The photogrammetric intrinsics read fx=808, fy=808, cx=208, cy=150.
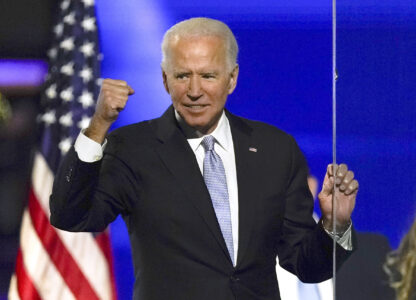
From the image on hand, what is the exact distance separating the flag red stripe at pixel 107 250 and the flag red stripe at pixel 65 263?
0.07 metres

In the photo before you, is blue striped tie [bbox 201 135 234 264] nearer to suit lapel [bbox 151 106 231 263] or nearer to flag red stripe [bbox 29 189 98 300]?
suit lapel [bbox 151 106 231 263]

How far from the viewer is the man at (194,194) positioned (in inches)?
66.0

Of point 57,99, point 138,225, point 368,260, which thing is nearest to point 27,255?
point 57,99

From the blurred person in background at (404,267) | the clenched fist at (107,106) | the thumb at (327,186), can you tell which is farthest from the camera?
the clenched fist at (107,106)

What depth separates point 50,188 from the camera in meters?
3.13

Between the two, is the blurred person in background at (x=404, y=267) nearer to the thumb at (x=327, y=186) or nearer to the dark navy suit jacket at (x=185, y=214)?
the thumb at (x=327, y=186)

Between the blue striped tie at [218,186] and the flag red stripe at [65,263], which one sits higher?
the blue striped tie at [218,186]

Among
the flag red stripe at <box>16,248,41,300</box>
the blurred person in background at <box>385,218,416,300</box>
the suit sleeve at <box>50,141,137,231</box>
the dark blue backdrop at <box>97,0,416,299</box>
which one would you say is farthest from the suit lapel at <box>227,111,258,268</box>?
the flag red stripe at <box>16,248,41,300</box>

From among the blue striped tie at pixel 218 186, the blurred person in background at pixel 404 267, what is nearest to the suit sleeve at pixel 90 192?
the blue striped tie at pixel 218 186

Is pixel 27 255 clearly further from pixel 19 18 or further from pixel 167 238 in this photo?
pixel 167 238

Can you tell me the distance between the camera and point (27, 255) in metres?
3.15

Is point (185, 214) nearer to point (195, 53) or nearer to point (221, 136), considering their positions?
point (221, 136)

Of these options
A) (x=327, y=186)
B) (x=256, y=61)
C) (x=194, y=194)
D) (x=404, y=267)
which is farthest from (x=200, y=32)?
(x=256, y=61)

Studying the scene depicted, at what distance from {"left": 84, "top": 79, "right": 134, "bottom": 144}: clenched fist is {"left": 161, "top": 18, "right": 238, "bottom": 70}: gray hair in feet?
0.48
